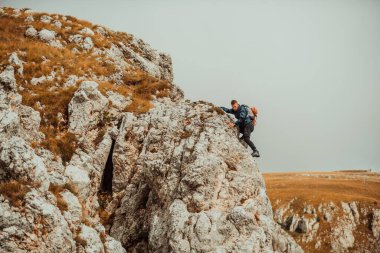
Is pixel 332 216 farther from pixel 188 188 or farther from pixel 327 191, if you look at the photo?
pixel 188 188

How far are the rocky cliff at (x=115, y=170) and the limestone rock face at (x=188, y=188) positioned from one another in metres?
0.07

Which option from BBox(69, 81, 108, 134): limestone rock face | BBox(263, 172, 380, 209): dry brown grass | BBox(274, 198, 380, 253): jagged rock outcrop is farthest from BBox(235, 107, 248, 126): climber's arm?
BBox(263, 172, 380, 209): dry brown grass

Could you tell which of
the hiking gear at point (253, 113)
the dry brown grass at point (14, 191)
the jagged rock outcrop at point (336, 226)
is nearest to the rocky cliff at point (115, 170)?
the dry brown grass at point (14, 191)

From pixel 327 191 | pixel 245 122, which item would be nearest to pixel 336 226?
pixel 327 191

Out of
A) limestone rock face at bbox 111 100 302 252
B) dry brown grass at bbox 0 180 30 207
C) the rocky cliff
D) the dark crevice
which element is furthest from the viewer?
the dark crevice

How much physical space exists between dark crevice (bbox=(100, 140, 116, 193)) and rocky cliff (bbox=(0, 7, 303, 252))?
0.11m

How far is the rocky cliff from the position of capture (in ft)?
59.4

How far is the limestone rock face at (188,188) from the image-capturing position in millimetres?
19734

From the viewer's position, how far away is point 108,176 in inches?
1021

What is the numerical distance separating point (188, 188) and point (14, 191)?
10416 mm

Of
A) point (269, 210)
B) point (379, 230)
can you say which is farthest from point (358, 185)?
point (269, 210)

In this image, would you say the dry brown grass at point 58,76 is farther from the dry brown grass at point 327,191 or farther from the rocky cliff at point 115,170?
the dry brown grass at point 327,191

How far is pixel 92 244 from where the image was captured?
1850 centimetres

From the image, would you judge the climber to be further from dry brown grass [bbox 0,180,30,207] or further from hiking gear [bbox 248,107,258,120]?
dry brown grass [bbox 0,180,30,207]
